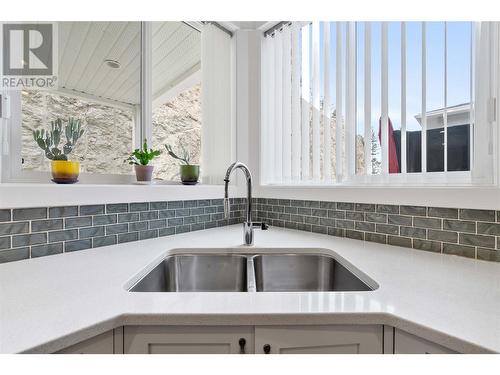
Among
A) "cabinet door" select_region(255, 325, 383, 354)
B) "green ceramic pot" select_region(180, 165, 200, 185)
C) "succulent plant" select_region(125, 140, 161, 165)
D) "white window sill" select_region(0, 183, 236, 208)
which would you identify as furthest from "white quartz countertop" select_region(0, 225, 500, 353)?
"green ceramic pot" select_region(180, 165, 200, 185)

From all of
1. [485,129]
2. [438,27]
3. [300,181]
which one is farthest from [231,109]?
[485,129]

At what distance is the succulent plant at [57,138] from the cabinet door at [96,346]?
0.97 meters

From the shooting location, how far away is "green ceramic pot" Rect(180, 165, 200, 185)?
5.50ft

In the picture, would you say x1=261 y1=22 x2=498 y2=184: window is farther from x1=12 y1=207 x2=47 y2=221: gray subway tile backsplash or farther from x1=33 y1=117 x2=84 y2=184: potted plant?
x1=12 y1=207 x2=47 y2=221: gray subway tile backsplash

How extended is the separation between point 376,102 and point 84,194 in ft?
4.92

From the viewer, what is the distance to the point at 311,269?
4.13ft

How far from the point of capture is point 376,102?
139 cm

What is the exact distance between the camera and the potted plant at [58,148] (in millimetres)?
1187

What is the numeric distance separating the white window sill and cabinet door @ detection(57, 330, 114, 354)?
0.73 meters

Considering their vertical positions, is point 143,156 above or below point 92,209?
above

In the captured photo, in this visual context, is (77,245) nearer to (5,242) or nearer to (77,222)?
(77,222)

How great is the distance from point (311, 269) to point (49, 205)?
1171 mm

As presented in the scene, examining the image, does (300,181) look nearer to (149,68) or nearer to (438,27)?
(438,27)

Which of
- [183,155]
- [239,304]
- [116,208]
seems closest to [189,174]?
[183,155]
